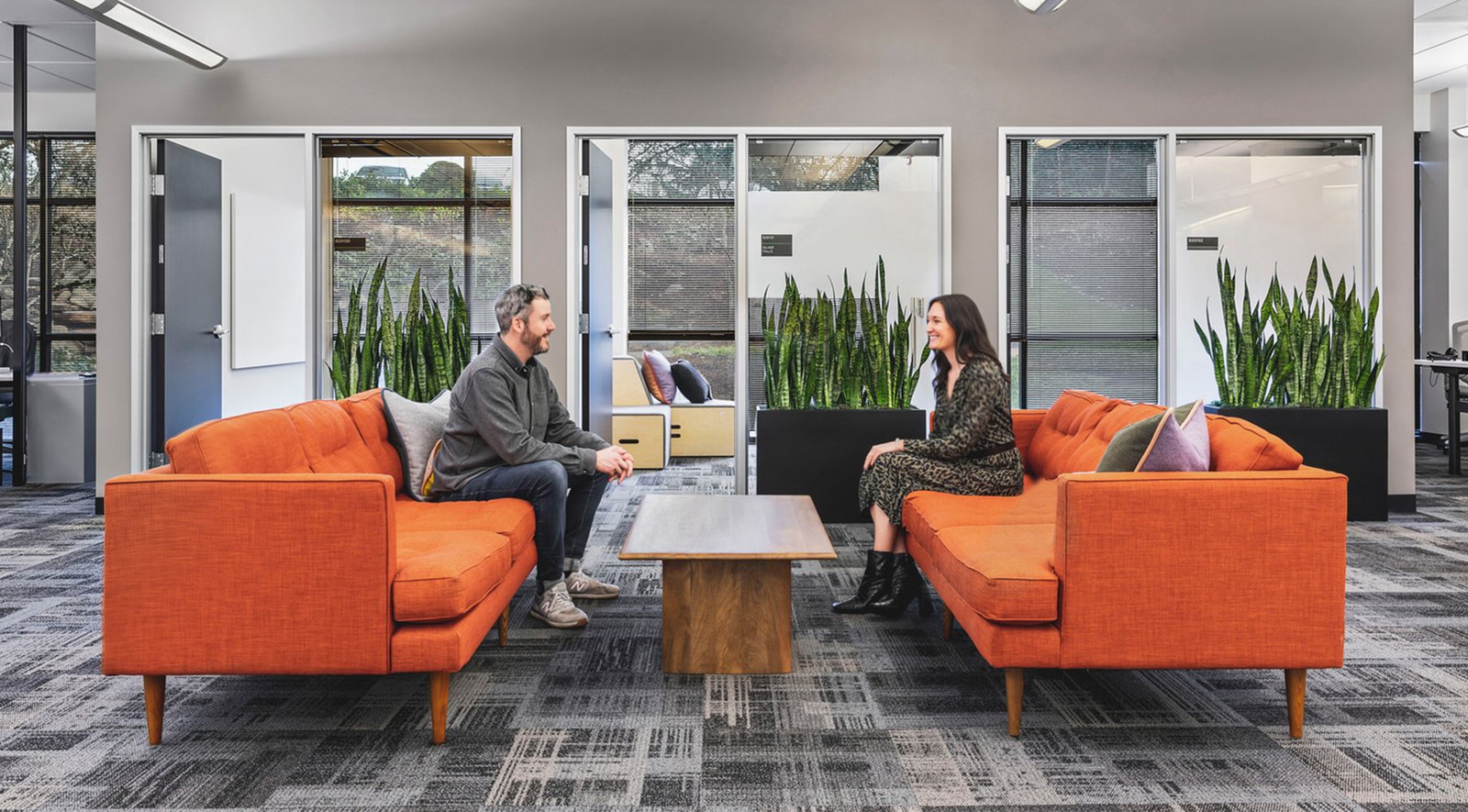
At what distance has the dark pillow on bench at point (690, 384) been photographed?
6574 millimetres

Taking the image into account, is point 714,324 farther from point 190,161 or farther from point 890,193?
point 190,161

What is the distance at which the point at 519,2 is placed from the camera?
4.45 metres

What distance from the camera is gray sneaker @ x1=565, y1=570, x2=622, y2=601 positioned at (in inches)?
118

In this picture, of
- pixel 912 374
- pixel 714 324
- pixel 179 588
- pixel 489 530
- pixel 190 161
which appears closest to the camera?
pixel 179 588

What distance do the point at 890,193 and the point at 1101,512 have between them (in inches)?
120

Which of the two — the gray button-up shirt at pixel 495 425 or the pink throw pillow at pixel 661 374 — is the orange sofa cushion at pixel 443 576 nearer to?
the gray button-up shirt at pixel 495 425

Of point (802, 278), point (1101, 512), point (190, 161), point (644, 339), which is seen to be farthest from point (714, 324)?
point (1101, 512)

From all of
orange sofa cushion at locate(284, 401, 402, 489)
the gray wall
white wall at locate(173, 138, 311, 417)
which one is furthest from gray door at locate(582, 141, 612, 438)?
orange sofa cushion at locate(284, 401, 402, 489)

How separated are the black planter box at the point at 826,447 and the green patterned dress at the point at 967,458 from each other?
1.28 meters

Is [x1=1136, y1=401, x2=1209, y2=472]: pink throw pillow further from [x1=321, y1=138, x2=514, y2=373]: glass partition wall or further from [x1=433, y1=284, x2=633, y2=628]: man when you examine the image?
[x1=321, y1=138, x2=514, y2=373]: glass partition wall

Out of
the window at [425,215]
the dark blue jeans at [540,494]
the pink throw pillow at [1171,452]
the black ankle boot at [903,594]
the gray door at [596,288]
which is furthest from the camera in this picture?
the gray door at [596,288]

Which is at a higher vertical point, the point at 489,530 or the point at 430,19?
the point at 430,19

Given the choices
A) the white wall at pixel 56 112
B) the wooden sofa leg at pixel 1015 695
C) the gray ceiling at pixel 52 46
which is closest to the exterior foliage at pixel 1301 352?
the wooden sofa leg at pixel 1015 695

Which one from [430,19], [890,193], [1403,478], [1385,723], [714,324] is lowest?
[1385,723]
